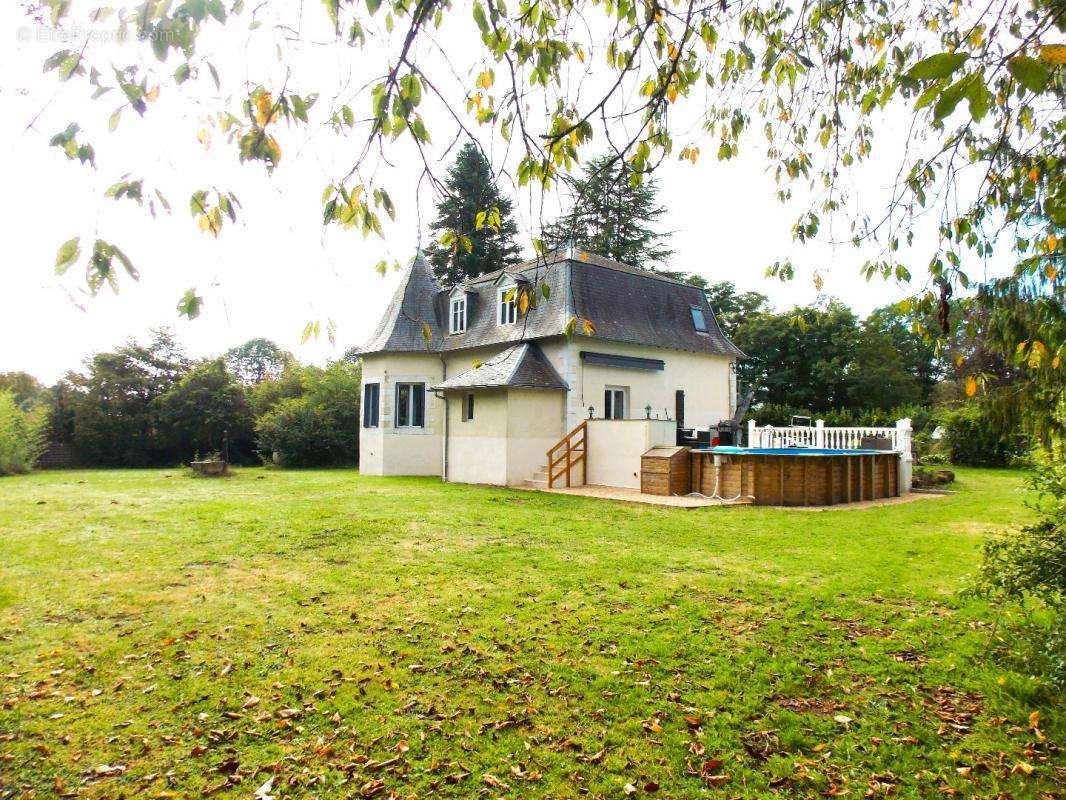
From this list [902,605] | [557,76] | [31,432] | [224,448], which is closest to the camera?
[557,76]

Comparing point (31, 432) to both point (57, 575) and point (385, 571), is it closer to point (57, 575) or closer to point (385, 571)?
point (57, 575)

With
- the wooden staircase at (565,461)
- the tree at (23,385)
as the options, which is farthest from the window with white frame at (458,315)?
the tree at (23,385)

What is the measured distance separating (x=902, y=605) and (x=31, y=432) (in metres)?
28.4

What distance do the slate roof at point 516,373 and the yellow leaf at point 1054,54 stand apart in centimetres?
1500

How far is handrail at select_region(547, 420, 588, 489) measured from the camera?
16.3m

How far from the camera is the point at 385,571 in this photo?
704 centimetres

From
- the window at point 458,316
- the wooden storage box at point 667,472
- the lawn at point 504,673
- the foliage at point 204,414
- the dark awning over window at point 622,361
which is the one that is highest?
the window at point 458,316

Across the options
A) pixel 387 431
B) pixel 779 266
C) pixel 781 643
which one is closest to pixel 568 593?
pixel 781 643

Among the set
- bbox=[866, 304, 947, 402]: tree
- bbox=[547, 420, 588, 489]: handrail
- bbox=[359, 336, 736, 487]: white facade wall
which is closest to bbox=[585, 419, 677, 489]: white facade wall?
bbox=[359, 336, 736, 487]: white facade wall

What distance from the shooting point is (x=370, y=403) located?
2169cm

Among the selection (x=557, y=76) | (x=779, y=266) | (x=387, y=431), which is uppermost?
(x=557, y=76)

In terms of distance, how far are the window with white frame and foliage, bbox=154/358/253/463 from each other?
38.6 feet

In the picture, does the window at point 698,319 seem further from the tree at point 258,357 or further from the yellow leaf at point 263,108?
the tree at point 258,357

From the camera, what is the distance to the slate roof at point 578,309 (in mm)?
18922
